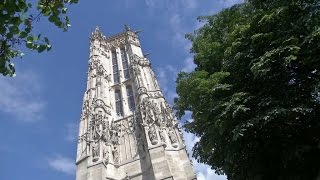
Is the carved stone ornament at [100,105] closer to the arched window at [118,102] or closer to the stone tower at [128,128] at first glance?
the stone tower at [128,128]

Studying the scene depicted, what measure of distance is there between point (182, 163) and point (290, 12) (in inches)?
562

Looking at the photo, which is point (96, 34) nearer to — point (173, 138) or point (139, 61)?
point (139, 61)

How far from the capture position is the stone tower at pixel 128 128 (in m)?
21.1

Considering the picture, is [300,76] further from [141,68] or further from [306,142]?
[141,68]

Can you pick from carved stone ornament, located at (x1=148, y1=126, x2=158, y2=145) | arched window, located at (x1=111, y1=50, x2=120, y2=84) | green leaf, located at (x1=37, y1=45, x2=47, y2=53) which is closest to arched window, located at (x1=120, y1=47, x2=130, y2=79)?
arched window, located at (x1=111, y1=50, x2=120, y2=84)

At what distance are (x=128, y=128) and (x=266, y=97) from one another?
18620 mm

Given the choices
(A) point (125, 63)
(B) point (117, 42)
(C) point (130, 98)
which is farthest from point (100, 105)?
(B) point (117, 42)

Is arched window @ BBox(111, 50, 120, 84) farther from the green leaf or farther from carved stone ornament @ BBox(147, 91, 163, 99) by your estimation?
the green leaf

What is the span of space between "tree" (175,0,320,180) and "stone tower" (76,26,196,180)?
1079cm

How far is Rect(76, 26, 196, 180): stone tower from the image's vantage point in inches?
829

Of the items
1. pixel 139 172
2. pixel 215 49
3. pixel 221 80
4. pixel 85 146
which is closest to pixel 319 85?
pixel 221 80

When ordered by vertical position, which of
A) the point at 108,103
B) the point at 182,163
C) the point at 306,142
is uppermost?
the point at 108,103

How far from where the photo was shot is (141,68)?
3052cm

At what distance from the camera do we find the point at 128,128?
25984mm
